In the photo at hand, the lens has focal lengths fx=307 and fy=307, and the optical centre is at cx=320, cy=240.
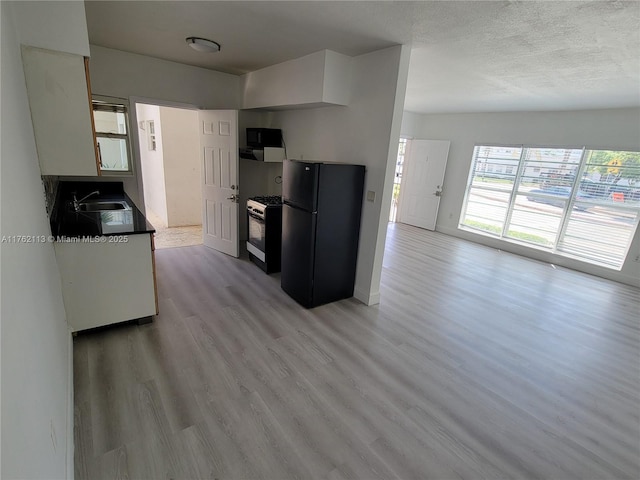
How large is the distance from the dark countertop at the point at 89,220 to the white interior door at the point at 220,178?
48.2 inches

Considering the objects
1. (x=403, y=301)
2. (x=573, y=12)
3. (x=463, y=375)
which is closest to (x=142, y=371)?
(x=463, y=375)

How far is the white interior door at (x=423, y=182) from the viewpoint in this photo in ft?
22.7

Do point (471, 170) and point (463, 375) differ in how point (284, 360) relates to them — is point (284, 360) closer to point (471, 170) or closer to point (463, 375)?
point (463, 375)

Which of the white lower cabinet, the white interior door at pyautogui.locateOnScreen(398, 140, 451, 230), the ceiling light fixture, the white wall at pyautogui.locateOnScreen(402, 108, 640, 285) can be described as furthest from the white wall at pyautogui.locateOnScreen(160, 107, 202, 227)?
the white interior door at pyautogui.locateOnScreen(398, 140, 451, 230)

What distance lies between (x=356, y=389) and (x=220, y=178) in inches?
135

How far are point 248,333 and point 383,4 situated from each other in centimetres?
269

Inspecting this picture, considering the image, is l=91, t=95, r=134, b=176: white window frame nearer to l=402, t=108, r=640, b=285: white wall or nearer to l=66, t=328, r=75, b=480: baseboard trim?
l=66, t=328, r=75, b=480: baseboard trim

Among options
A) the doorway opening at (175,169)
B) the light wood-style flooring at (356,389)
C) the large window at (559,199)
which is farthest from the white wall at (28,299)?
the large window at (559,199)

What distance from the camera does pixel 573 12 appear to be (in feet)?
6.29

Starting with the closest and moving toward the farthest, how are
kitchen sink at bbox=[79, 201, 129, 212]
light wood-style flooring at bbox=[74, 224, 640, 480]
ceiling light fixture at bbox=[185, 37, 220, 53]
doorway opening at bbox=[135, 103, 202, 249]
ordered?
light wood-style flooring at bbox=[74, 224, 640, 480] < ceiling light fixture at bbox=[185, 37, 220, 53] < kitchen sink at bbox=[79, 201, 129, 212] < doorway opening at bbox=[135, 103, 202, 249]

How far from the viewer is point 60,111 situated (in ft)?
6.41

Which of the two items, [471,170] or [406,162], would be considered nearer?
[471,170]

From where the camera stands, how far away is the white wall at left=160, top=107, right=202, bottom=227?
5.61 m

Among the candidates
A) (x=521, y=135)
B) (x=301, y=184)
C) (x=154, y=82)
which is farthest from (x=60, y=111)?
(x=521, y=135)
